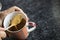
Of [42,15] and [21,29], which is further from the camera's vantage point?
[42,15]

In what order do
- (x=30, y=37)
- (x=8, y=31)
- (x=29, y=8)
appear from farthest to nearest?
(x=29, y=8)
(x=30, y=37)
(x=8, y=31)

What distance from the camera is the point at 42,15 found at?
84 centimetres

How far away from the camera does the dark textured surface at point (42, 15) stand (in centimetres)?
77

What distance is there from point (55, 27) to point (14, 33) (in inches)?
8.5

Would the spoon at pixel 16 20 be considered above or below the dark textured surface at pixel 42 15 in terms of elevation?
above

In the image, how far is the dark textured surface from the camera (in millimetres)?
773

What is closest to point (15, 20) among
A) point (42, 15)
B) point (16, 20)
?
point (16, 20)

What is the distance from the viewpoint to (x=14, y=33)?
0.68 metres

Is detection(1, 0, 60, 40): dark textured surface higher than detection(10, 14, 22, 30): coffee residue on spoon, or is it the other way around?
detection(10, 14, 22, 30): coffee residue on spoon

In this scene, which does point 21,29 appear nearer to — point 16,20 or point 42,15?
point 16,20

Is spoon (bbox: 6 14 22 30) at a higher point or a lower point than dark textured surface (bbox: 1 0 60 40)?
higher

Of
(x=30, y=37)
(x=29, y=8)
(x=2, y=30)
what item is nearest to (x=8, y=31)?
(x=2, y=30)

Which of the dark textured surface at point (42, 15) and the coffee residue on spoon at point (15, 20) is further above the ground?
the coffee residue on spoon at point (15, 20)

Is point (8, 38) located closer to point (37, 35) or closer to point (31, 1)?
point (37, 35)
